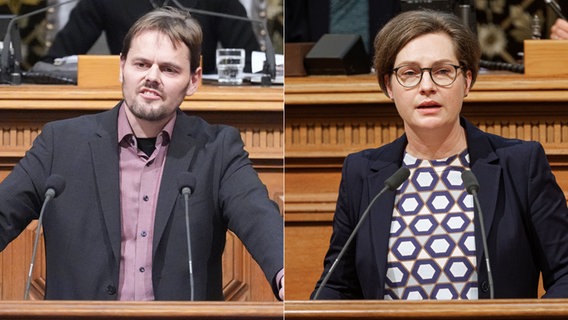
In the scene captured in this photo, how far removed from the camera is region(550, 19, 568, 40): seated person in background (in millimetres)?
2537

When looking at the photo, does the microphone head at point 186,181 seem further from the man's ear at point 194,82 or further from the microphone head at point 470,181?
the microphone head at point 470,181

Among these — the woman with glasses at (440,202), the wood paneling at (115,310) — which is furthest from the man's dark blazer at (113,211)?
the wood paneling at (115,310)

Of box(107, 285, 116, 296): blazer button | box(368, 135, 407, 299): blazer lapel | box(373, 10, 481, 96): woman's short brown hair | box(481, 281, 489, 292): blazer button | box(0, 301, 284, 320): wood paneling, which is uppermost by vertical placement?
box(373, 10, 481, 96): woman's short brown hair

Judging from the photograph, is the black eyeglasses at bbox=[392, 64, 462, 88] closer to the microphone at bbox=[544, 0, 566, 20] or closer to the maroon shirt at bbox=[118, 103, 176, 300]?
the microphone at bbox=[544, 0, 566, 20]

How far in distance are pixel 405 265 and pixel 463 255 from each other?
0.14 m

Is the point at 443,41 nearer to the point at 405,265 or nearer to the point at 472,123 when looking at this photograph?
the point at 472,123

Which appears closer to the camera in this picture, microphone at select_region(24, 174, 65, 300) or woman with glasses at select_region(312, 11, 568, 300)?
woman with glasses at select_region(312, 11, 568, 300)

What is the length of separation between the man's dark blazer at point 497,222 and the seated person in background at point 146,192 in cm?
20

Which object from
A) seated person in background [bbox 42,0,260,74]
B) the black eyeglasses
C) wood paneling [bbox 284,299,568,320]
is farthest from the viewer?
seated person in background [bbox 42,0,260,74]

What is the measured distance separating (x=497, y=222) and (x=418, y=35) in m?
0.49

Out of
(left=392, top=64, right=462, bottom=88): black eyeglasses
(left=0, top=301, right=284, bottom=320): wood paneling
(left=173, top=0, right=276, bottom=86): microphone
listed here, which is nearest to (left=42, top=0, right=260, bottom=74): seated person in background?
(left=173, top=0, right=276, bottom=86): microphone

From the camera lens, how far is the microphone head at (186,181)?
2.51 m

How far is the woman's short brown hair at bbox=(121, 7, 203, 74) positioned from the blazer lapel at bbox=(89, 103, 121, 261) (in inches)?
7.3

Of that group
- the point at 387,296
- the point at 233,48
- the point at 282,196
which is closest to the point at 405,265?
the point at 387,296
